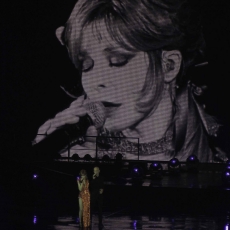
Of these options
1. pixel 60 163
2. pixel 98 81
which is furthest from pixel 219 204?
pixel 98 81

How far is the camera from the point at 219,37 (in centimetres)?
2520

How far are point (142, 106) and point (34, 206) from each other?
8534 millimetres

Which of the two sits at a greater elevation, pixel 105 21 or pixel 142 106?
pixel 105 21

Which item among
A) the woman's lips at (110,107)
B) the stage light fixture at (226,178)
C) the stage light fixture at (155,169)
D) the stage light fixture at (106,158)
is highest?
the woman's lips at (110,107)

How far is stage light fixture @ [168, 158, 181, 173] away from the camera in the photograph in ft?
78.2

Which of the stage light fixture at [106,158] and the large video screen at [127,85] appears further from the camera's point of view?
the large video screen at [127,85]

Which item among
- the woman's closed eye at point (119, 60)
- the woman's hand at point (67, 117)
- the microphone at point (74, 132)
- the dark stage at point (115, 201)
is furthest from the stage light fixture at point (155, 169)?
the woman's closed eye at point (119, 60)

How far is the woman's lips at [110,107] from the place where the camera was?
2500 centimetres

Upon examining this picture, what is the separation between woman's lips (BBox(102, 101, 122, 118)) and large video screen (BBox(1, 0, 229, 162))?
34 mm

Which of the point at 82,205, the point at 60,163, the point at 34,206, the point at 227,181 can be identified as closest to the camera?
the point at 82,205

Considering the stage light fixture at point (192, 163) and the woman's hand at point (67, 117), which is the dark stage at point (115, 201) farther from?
the woman's hand at point (67, 117)

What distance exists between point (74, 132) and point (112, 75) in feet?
7.70

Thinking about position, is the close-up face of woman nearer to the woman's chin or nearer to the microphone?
the woman's chin

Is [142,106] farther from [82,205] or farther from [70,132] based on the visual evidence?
[82,205]
